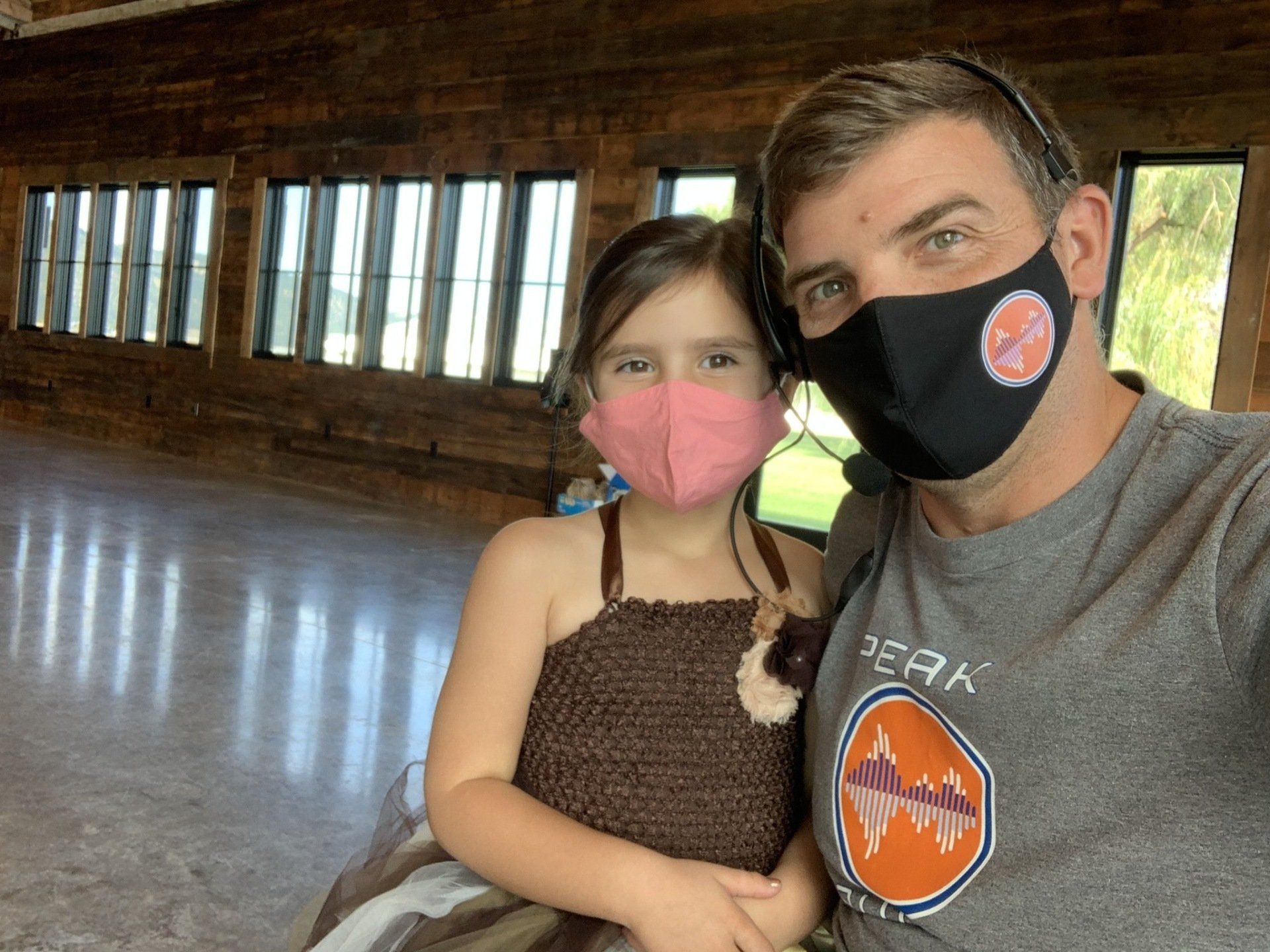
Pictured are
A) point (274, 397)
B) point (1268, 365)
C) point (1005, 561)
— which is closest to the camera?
point (1005, 561)

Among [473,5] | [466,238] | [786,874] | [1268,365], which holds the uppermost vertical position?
[473,5]

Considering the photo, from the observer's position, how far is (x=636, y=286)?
1.28 meters

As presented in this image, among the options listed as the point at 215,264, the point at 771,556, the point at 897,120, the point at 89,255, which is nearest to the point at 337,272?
the point at 215,264

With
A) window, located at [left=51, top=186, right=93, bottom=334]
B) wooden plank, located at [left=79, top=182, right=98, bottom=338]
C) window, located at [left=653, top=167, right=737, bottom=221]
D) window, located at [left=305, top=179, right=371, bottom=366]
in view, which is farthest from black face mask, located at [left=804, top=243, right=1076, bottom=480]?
window, located at [left=51, top=186, right=93, bottom=334]

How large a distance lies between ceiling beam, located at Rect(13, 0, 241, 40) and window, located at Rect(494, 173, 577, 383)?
4276mm

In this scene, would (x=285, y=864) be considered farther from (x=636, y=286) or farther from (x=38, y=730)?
(x=636, y=286)

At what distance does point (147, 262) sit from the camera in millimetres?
11281

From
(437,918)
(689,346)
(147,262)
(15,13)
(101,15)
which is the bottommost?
(437,918)

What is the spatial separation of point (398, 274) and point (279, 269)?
5.03ft

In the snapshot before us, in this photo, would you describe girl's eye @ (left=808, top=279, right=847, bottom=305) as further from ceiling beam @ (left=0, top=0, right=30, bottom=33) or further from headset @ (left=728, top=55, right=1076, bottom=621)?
ceiling beam @ (left=0, top=0, right=30, bottom=33)

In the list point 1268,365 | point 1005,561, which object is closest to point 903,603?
point 1005,561

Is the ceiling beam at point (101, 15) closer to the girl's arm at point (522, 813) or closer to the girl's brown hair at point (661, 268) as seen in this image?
the girl's brown hair at point (661, 268)

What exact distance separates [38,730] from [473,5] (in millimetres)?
7044

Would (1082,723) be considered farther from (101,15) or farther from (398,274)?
(101,15)
